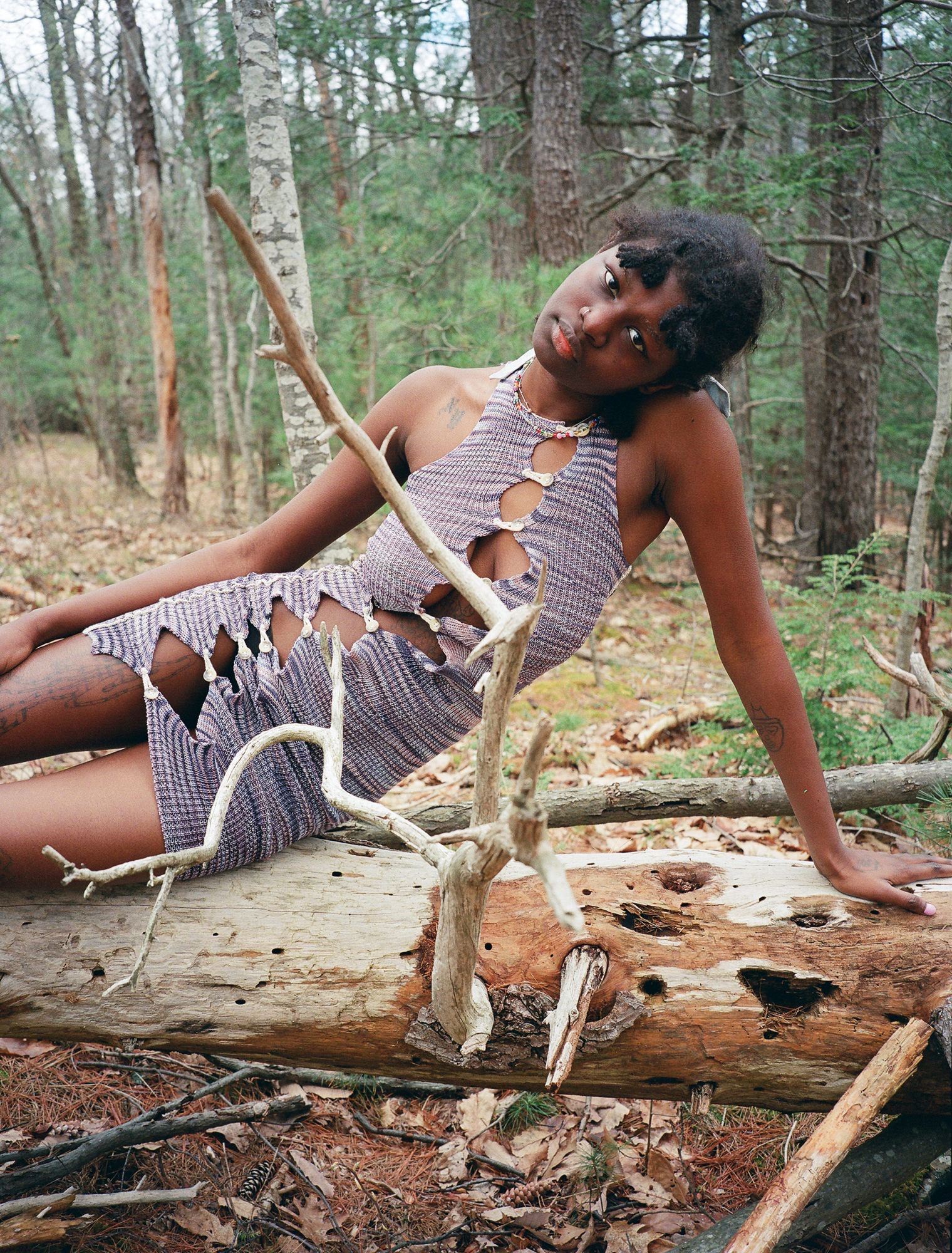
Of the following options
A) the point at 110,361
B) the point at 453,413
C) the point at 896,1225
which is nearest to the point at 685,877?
the point at 896,1225

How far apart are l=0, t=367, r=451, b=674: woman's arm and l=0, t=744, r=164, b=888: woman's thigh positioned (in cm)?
43

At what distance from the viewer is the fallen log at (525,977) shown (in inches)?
70.2

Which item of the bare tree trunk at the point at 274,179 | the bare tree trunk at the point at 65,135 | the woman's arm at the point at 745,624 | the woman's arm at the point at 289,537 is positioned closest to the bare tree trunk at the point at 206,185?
the bare tree trunk at the point at 65,135

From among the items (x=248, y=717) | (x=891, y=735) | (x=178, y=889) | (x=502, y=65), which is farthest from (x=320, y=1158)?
(x=502, y=65)

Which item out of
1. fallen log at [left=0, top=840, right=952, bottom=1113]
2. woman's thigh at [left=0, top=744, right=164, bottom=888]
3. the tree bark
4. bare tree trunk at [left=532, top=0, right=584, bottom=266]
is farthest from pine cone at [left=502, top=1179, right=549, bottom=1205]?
the tree bark

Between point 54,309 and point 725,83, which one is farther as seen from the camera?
point 54,309

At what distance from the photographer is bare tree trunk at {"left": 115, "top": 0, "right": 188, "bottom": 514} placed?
31.0ft

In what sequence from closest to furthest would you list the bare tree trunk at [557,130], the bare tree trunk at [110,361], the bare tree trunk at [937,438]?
the bare tree trunk at [937,438]
the bare tree trunk at [557,130]
the bare tree trunk at [110,361]

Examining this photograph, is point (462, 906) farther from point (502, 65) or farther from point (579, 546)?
point (502, 65)

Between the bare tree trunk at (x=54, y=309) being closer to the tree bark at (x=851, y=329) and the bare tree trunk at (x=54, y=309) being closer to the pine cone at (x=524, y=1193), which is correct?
the tree bark at (x=851, y=329)

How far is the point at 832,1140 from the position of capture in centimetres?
158

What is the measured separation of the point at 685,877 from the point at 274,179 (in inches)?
145

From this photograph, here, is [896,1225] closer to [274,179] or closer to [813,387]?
[274,179]

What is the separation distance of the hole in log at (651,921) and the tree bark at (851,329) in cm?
575
